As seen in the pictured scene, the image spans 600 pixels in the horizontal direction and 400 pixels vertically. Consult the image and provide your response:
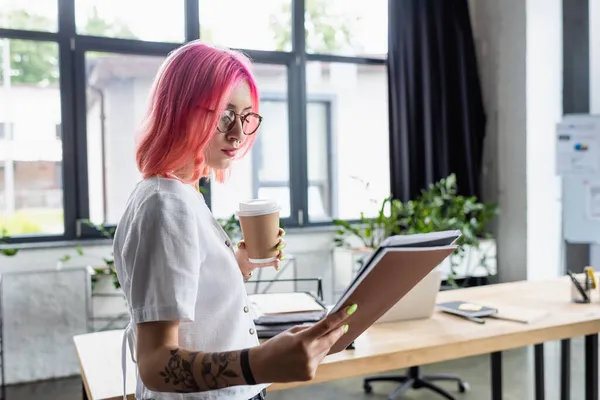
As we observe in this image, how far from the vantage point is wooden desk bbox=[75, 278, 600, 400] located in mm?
1497

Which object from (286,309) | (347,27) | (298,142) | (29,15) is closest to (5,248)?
(29,15)

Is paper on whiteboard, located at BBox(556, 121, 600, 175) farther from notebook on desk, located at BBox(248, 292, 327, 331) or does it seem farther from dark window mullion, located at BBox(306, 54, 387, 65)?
notebook on desk, located at BBox(248, 292, 327, 331)

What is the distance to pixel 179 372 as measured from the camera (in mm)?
817

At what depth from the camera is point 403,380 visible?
10.8ft

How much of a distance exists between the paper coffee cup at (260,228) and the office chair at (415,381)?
2.11 metres

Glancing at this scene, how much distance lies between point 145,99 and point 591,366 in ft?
8.40

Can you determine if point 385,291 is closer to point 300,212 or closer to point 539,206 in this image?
point 300,212

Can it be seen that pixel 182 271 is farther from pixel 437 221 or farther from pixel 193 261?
pixel 437 221

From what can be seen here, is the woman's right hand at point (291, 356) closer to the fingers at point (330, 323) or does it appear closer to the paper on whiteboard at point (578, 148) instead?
the fingers at point (330, 323)

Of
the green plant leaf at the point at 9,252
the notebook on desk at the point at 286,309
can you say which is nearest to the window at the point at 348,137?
the green plant leaf at the point at 9,252

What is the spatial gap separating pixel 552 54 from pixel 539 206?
1.18 m

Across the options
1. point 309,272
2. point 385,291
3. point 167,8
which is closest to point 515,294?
point 385,291

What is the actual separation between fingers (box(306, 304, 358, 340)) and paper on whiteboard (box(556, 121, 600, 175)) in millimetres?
3954

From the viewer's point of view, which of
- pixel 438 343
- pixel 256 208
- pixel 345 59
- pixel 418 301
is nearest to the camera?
pixel 256 208
